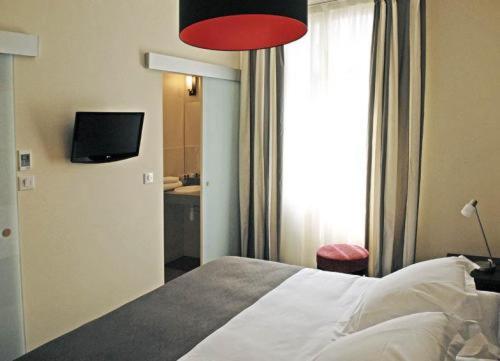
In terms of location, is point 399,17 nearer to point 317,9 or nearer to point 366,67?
point 366,67

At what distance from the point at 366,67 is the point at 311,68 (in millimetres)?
524

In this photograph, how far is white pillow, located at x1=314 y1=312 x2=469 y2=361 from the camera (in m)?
1.31

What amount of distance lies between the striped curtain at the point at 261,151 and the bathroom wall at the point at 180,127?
24.6 inches

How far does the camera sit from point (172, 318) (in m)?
2.02

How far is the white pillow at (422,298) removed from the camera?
1.77m

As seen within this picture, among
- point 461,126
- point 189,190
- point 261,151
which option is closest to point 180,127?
point 189,190

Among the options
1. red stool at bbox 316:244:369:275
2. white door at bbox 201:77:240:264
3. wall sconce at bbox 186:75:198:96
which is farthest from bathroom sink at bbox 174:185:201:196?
red stool at bbox 316:244:369:275

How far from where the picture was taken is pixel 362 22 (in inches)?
156

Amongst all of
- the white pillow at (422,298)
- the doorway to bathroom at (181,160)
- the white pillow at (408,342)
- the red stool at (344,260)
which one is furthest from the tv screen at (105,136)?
the white pillow at (408,342)

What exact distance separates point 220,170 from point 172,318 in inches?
99.5

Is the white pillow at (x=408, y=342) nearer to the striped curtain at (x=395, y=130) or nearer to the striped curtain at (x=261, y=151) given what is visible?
the striped curtain at (x=395, y=130)

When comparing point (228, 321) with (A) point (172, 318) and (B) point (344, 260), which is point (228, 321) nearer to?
(A) point (172, 318)

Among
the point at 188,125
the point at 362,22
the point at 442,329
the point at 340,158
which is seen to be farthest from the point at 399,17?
the point at 442,329

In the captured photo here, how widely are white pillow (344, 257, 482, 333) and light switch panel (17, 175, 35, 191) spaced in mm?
2011
